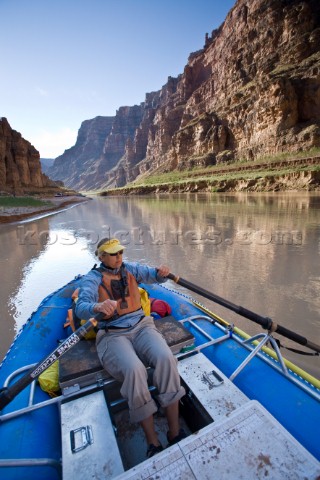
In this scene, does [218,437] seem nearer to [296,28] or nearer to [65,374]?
[65,374]

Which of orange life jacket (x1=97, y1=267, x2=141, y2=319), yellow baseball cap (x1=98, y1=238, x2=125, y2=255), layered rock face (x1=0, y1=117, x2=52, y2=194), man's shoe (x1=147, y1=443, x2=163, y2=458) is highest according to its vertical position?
layered rock face (x1=0, y1=117, x2=52, y2=194)

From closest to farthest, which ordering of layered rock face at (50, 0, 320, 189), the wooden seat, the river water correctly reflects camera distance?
the wooden seat → the river water → layered rock face at (50, 0, 320, 189)

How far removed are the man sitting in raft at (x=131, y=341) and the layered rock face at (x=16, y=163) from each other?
43.6 meters

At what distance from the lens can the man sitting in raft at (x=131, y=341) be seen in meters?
1.92

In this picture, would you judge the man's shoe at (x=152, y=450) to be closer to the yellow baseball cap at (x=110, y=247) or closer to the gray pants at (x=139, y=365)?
the gray pants at (x=139, y=365)

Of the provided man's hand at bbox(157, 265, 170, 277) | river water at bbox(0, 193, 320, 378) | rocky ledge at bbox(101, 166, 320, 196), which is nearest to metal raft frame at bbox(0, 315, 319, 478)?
man's hand at bbox(157, 265, 170, 277)

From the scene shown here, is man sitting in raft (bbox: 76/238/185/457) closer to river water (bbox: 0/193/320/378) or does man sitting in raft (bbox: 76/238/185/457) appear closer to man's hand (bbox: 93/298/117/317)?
man's hand (bbox: 93/298/117/317)

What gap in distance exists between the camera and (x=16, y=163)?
45.9m

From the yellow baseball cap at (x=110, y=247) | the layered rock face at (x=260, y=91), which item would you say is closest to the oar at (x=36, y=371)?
the yellow baseball cap at (x=110, y=247)

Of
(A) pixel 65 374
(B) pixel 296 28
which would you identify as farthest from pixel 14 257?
(B) pixel 296 28

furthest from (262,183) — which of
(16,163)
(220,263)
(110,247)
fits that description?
(16,163)

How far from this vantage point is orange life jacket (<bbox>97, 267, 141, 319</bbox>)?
2548 mm

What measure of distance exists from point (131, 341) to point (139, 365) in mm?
402

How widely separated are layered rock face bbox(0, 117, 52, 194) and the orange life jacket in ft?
143
